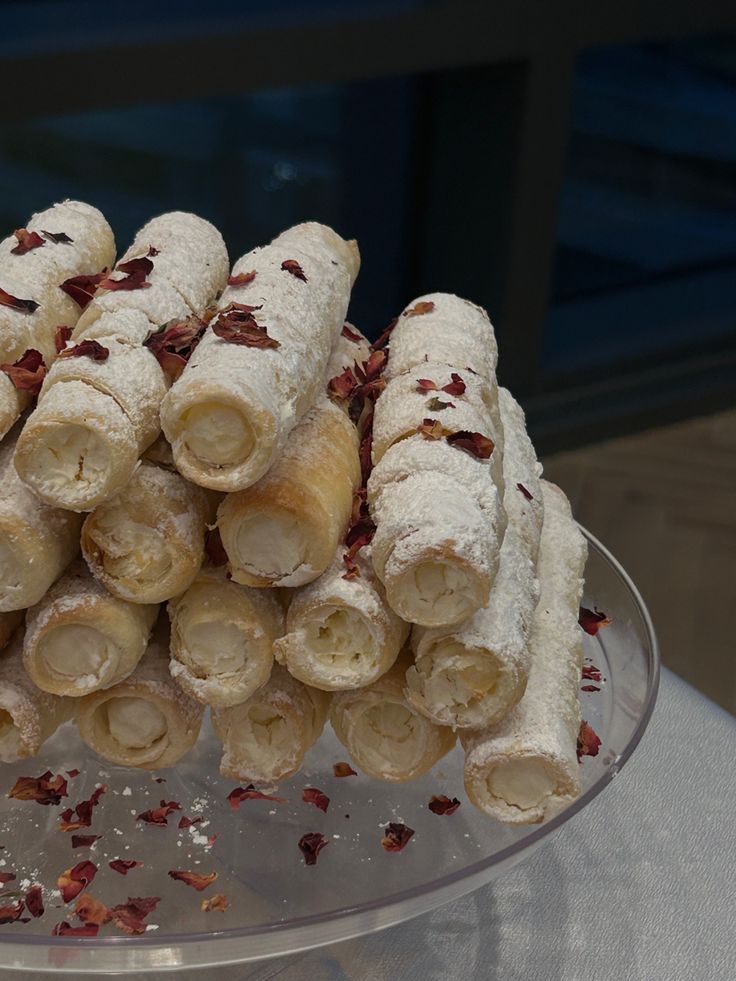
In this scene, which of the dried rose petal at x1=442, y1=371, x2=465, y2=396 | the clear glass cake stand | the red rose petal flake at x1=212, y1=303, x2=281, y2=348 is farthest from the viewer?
the dried rose petal at x1=442, y1=371, x2=465, y2=396

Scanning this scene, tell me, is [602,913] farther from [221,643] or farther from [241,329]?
[241,329]

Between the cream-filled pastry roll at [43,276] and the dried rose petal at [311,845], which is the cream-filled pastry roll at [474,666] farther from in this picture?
the cream-filled pastry roll at [43,276]

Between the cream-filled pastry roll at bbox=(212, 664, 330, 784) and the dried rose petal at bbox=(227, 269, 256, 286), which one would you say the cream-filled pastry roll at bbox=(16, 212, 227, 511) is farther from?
the cream-filled pastry roll at bbox=(212, 664, 330, 784)

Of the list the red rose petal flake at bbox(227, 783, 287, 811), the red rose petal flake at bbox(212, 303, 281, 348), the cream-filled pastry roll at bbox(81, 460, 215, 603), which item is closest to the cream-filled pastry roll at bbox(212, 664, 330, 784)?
the red rose petal flake at bbox(227, 783, 287, 811)

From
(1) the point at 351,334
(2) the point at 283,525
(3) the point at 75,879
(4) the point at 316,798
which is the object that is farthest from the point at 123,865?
(1) the point at 351,334

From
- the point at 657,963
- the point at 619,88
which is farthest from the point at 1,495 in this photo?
the point at 619,88

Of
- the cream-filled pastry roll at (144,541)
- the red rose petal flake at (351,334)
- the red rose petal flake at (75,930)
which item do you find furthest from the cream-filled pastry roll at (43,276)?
the red rose petal flake at (75,930)

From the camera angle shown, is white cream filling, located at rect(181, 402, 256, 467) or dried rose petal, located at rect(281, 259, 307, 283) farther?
dried rose petal, located at rect(281, 259, 307, 283)
